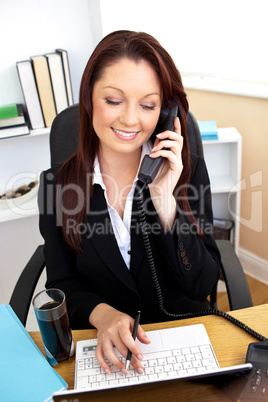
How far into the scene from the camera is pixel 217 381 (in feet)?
1.85

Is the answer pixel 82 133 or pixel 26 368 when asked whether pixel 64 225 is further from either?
pixel 26 368

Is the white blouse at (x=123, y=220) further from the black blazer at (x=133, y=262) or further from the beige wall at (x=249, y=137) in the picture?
the beige wall at (x=249, y=137)

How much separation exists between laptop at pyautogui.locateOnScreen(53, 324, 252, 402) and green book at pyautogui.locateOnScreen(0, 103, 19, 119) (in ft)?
3.34

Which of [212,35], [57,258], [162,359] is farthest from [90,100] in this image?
[212,35]

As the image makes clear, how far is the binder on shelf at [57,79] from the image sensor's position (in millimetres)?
1564

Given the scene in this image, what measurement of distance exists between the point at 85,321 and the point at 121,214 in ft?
1.09

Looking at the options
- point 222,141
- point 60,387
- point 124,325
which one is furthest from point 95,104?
point 222,141

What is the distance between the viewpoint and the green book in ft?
5.17

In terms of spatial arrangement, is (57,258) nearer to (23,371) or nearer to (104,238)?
(104,238)

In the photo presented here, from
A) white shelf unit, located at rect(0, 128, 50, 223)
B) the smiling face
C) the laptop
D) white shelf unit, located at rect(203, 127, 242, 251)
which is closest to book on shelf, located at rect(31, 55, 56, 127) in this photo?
white shelf unit, located at rect(0, 128, 50, 223)

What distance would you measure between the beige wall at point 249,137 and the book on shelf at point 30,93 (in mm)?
1013

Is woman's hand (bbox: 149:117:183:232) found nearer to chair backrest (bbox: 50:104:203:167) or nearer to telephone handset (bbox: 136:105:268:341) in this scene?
telephone handset (bbox: 136:105:268:341)

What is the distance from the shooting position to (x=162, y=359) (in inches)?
33.1

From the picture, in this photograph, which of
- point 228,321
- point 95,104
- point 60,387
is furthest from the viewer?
point 95,104
